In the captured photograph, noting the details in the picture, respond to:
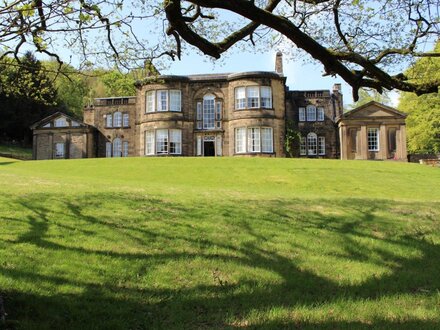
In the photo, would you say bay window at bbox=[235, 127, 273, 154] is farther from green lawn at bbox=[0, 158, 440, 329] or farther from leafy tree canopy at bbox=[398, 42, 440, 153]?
green lawn at bbox=[0, 158, 440, 329]

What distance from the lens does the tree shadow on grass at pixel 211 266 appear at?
5.95 meters

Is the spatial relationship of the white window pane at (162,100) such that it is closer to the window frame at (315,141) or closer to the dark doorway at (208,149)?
the dark doorway at (208,149)

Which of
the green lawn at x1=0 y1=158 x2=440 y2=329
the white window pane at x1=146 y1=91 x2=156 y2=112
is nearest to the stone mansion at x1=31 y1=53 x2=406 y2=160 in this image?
the white window pane at x1=146 y1=91 x2=156 y2=112

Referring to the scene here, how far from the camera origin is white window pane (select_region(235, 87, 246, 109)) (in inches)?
1692

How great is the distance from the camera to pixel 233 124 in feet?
142

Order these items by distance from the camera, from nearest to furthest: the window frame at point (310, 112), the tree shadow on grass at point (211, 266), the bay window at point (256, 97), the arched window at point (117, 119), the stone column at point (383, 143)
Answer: the tree shadow on grass at point (211, 266) → the bay window at point (256, 97) → the stone column at point (383, 143) → the window frame at point (310, 112) → the arched window at point (117, 119)

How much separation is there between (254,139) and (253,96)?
13.8 feet

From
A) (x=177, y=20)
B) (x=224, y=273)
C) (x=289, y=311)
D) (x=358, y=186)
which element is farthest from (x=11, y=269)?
(x=358, y=186)

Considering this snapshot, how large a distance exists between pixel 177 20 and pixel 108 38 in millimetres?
2730

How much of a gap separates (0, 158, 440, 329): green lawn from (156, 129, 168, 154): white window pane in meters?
28.9

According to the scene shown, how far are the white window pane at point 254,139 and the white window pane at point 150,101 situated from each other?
33.2ft

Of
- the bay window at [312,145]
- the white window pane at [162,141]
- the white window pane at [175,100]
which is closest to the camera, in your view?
the white window pane at [162,141]

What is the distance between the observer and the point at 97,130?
50.1 m

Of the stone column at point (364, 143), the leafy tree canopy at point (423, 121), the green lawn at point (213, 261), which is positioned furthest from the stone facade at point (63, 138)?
the green lawn at point (213, 261)
